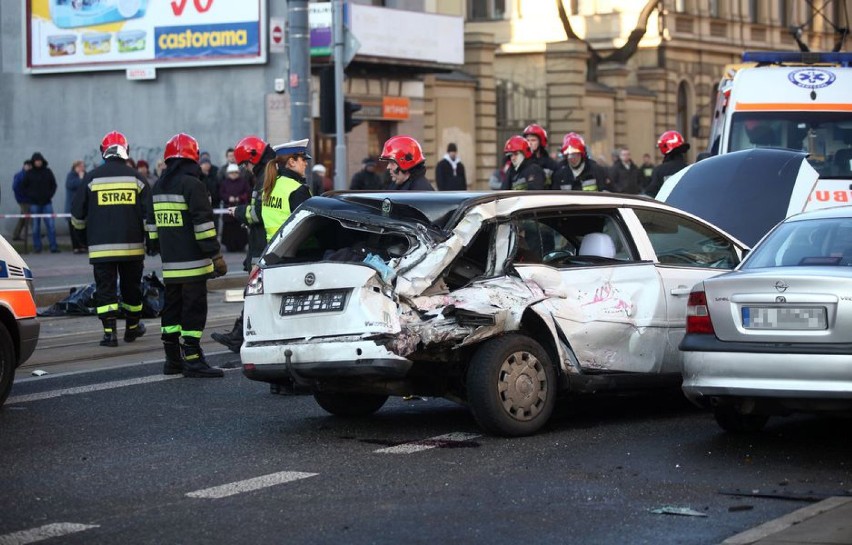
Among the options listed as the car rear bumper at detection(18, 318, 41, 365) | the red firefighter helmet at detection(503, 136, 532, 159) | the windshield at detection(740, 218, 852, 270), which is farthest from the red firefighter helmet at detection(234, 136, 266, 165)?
the windshield at detection(740, 218, 852, 270)

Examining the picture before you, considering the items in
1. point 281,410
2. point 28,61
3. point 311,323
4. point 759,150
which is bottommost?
point 281,410

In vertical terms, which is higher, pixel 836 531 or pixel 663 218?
pixel 663 218

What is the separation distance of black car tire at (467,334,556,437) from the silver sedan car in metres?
0.87

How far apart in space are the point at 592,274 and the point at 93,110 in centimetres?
2905

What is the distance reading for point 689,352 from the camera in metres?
8.66

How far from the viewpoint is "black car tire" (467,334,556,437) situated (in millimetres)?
8961

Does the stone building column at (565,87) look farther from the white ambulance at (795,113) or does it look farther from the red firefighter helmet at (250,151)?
the red firefighter helmet at (250,151)

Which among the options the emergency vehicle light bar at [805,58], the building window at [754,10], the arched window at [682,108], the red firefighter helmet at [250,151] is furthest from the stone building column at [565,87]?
the red firefighter helmet at [250,151]

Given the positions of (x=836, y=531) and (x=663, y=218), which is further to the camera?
(x=663, y=218)

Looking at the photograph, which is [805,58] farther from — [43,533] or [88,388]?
[43,533]

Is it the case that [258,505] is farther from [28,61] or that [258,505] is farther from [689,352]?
[28,61]

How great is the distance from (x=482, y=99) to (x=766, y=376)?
115 feet

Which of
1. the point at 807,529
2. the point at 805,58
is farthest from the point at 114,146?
the point at 805,58

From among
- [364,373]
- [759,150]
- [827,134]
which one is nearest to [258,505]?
[364,373]
